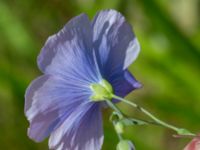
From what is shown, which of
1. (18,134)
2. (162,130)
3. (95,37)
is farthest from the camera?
(162,130)

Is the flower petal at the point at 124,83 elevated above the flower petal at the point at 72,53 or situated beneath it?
situated beneath

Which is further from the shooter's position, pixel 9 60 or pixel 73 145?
pixel 9 60

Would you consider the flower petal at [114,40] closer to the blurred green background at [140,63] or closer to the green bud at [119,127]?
the green bud at [119,127]

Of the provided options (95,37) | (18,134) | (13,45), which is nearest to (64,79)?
(95,37)

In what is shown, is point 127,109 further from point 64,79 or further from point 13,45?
point 64,79

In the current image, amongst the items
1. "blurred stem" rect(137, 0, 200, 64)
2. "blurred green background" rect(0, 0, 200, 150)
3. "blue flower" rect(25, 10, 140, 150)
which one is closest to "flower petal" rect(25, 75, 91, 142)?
"blue flower" rect(25, 10, 140, 150)

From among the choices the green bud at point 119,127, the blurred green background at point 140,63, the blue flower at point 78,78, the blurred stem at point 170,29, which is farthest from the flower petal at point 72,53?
the blurred stem at point 170,29
